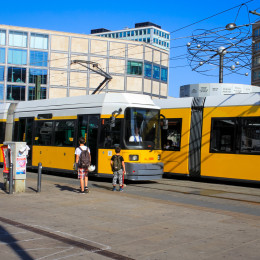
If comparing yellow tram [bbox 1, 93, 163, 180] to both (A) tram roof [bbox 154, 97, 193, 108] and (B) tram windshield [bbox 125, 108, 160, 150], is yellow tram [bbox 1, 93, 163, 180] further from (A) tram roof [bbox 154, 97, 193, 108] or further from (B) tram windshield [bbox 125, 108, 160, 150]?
(A) tram roof [bbox 154, 97, 193, 108]

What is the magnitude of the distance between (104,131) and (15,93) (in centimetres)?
4903

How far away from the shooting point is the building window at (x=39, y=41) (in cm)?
6103

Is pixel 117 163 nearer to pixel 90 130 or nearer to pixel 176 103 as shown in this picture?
pixel 90 130

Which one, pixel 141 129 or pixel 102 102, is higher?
pixel 102 102

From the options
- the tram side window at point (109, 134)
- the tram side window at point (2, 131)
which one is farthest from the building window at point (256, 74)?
the tram side window at point (109, 134)

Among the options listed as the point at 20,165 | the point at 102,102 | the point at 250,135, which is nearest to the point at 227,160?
the point at 250,135

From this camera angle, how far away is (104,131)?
48.1 ft

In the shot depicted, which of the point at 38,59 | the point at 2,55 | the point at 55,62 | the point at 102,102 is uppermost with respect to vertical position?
the point at 2,55

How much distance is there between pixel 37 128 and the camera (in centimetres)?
1809

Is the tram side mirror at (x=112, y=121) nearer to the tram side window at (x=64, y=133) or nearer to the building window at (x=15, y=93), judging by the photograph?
the tram side window at (x=64, y=133)

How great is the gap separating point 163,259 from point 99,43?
60815 millimetres

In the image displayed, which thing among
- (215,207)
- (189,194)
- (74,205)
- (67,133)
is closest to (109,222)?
(74,205)

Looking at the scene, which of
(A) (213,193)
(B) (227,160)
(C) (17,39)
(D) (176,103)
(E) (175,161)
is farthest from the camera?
(C) (17,39)

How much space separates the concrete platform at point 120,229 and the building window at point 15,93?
5204 cm
